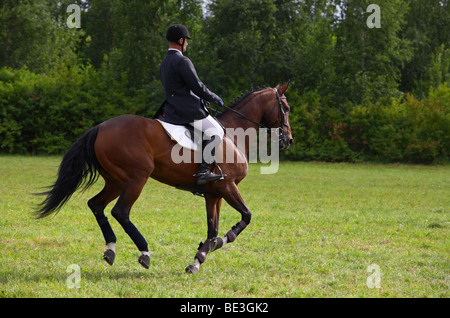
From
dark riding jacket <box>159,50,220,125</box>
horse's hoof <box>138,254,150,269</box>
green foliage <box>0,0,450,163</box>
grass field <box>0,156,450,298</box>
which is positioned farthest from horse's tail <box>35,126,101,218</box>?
green foliage <box>0,0,450,163</box>

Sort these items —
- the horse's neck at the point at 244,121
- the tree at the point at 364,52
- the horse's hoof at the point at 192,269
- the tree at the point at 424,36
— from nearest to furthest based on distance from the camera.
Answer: the horse's hoof at the point at 192,269
the horse's neck at the point at 244,121
the tree at the point at 364,52
the tree at the point at 424,36

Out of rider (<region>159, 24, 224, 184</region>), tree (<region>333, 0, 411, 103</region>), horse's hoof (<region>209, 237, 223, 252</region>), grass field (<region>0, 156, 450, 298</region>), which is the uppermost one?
tree (<region>333, 0, 411, 103</region>)

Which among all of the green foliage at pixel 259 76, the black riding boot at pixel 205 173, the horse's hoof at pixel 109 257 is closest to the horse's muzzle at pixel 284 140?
the black riding boot at pixel 205 173

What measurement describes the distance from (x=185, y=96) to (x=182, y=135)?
0.51 meters

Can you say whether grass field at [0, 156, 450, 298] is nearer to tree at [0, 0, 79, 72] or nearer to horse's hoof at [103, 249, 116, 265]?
horse's hoof at [103, 249, 116, 265]

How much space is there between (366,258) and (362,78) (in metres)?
25.0

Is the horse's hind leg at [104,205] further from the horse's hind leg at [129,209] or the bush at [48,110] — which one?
the bush at [48,110]

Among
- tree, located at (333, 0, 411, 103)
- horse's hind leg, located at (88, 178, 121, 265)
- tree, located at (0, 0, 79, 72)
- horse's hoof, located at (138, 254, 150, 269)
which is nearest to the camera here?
horse's hoof, located at (138, 254, 150, 269)

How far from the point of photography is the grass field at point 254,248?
566 centimetres

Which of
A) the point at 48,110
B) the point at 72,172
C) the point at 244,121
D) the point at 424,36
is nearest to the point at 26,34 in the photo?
the point at 48,110

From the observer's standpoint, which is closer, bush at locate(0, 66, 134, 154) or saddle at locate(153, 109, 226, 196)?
saddle at locate(153, 109, 226, 196)

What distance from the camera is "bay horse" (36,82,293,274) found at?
6211 millimetres

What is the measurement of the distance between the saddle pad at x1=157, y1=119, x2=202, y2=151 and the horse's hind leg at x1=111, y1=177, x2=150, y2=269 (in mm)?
654

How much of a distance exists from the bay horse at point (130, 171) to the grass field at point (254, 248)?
19.7 inches
